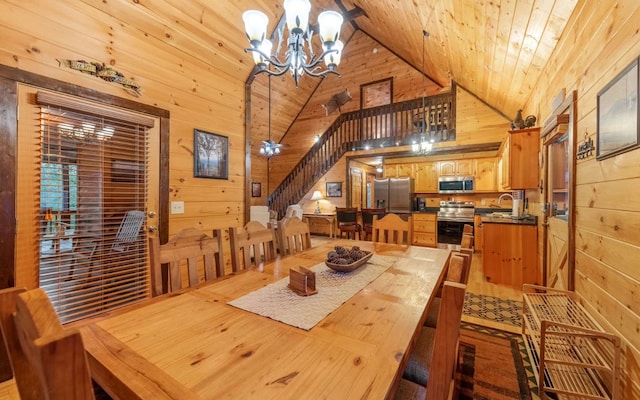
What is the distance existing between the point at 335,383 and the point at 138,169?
2461mm

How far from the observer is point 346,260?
5.24 feet

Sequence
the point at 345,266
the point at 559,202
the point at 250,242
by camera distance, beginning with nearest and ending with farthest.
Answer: the point at 345,266 < the point at 250,242 < the point at 559,202

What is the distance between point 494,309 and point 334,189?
4.87m

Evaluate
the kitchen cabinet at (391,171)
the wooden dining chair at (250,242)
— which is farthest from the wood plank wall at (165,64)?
the kitchen cabinet at (391,171)

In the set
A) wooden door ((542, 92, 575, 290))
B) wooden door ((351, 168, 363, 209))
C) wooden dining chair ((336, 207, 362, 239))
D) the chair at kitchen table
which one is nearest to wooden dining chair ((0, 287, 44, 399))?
the chair at kitchen table

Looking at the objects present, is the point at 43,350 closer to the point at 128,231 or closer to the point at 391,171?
the point at 128,231

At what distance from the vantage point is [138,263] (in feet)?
7.45

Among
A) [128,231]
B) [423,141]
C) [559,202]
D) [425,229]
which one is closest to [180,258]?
[128,231]

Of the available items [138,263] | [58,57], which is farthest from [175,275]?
[58,57]

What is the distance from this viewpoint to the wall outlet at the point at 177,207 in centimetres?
257

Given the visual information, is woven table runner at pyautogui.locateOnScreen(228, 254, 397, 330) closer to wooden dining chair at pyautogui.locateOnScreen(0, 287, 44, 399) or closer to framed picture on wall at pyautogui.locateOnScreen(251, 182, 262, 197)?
wooden dining chair at pyautogui.locateOnScreen(0, 287, 44, 399)

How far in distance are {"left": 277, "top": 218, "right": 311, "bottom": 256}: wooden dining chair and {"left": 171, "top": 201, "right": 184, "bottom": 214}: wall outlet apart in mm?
1121

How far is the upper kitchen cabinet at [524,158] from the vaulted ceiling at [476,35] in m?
0.67

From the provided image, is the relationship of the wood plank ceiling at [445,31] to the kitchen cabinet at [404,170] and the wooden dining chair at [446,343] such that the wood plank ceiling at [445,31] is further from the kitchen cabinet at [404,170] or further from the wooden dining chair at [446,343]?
the wooden dining chair at [446,343]
